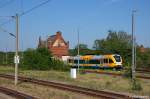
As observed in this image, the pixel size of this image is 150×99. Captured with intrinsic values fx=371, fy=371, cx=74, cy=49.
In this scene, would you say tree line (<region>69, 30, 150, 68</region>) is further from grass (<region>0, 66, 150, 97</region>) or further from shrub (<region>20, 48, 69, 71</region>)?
grass (<region>0, 66, 150, 97</region>)

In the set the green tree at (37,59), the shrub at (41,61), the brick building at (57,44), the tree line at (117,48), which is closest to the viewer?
the green tree at (37,59)

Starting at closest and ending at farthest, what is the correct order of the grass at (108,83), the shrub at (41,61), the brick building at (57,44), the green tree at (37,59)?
A: the grass at (108,83)
the green tree at (37,59)
the shrub at (41,61)
the brick building at (57,44)

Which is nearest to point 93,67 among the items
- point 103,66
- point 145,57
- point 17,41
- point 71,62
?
point 103,66

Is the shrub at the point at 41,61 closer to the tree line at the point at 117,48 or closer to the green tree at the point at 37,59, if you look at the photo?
the green tree at the point at 37,59

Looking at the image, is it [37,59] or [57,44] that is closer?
[37,59]

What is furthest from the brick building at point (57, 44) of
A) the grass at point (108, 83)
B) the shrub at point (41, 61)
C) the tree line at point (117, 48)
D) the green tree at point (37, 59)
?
the grass at point (108, 83)

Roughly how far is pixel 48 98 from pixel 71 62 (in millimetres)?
55973

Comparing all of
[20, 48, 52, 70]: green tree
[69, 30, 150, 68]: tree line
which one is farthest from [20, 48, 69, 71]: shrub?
[69, 30, 150, 68]: tree line

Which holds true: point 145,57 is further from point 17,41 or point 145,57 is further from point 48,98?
point 48,98

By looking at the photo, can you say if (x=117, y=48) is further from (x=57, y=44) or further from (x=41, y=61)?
(x=41, y=61)

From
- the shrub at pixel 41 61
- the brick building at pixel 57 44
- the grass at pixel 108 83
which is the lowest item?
the grass at pixel 108 83

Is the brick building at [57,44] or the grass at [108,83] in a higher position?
the brick building at [57,44]

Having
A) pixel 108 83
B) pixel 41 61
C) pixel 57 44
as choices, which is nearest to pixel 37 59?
pixel 41 61

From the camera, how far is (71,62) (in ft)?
250
